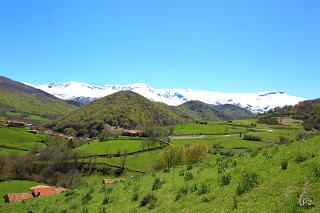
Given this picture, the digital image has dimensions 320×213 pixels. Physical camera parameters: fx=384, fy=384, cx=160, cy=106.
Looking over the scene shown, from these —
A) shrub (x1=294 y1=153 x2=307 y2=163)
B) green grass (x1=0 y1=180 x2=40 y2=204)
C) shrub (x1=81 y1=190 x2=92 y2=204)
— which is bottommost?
green grass (x1=0 y1=180 x2=40 y2=204)

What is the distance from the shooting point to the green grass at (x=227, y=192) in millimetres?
12961

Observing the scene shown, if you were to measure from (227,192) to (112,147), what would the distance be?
162940 mm

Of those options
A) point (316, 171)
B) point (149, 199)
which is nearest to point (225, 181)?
point (149, 199)

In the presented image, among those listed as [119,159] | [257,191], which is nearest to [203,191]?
[257,191]

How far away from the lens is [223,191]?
15.7m

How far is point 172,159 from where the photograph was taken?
315ft

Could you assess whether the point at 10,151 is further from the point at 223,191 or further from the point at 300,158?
the point at 300,158

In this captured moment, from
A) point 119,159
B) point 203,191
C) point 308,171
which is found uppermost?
point 308,171

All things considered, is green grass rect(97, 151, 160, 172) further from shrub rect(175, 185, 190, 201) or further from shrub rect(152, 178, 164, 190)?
shrub rect(175, 185, 190, 201)

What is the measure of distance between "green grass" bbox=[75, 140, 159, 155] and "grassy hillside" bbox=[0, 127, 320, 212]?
14528cm

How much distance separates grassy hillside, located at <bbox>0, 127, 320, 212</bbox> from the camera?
13.1 m

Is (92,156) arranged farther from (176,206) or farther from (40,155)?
(176,206)

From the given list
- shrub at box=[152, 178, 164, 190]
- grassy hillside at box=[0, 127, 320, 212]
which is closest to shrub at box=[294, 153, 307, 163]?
grassy hillside at box=[0, 127, 320, 212]

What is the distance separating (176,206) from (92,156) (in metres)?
151
